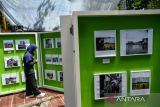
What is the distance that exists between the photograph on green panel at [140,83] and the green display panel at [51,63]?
4475mm

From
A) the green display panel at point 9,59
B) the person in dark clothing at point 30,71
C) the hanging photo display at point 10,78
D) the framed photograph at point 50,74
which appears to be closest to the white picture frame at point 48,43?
the green display panel at point 9,59

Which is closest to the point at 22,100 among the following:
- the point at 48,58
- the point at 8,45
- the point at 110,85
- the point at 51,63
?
the point at 51,63

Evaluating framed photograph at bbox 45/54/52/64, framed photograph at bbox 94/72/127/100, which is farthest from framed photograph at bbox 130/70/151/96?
framed photograph at bbox 45/54/52/64

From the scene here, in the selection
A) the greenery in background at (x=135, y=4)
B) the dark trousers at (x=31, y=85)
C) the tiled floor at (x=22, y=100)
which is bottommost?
the tiled floor at (x=22, y=100)

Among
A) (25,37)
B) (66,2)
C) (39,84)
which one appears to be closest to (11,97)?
(39,84)

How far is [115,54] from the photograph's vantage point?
120 inches

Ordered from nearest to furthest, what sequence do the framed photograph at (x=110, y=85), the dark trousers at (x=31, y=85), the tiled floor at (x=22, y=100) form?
the framed photograph at (x=110, y=85) < the tiled floor at (x=22, y=100) < the dark trousers at (x=31, y=85)

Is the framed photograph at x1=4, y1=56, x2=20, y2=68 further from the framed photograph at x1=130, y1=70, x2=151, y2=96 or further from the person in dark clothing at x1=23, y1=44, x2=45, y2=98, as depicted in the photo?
the framed photograph at x1=130, y1=70, x2=151, y2=96

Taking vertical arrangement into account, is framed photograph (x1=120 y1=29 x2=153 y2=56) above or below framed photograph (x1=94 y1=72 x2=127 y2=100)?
above

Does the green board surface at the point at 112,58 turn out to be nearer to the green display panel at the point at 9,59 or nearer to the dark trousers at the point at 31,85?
the dark trousers at the point at 31,85

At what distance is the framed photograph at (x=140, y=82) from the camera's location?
122 inches

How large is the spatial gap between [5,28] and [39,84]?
217 inches

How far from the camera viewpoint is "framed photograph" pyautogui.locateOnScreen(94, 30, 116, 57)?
299 centimetres

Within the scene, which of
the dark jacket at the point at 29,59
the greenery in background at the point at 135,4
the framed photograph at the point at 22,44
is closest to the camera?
the dark jacket at the point at 29,59
